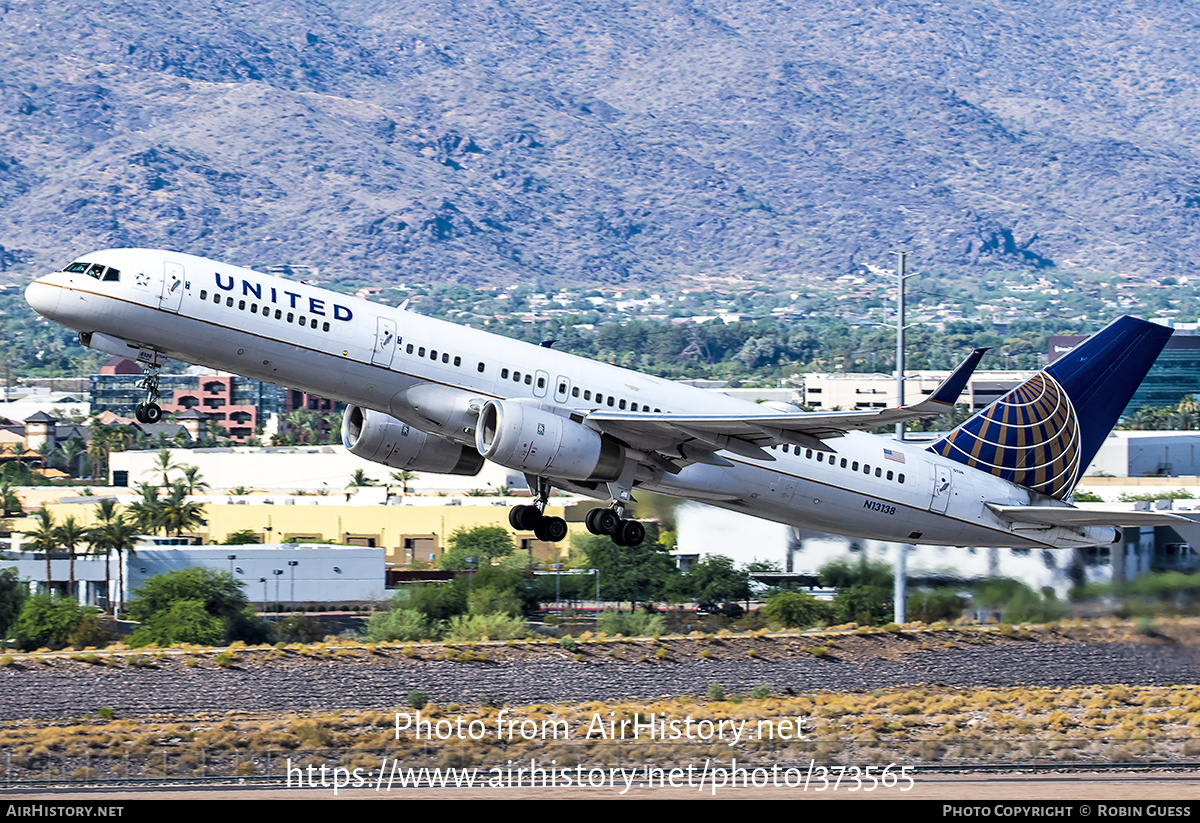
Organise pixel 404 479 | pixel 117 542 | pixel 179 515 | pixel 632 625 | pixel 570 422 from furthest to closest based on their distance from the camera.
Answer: pixel 404 479
pixel 179 515
pixel 117 542
pixel 632 625
pixel 570 422

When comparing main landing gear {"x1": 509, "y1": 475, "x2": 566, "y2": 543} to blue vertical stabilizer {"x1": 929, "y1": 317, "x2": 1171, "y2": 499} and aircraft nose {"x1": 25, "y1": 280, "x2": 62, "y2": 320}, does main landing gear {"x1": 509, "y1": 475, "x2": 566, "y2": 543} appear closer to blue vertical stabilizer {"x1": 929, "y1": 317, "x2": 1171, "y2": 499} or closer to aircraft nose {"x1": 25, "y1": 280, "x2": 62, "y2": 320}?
blue vertical stabilizer {"x1": 929, "y1": 317, "x2": 1171, "y2": 499}

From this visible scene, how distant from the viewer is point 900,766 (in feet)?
185

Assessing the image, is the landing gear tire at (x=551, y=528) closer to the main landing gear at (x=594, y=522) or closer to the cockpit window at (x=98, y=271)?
the main landing gear at (x=594, y=522)

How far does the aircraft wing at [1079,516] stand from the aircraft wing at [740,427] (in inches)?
290

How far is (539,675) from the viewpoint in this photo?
2891 inches

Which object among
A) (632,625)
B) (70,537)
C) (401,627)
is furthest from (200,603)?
(632,625)

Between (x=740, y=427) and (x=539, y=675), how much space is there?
3479 centimetres

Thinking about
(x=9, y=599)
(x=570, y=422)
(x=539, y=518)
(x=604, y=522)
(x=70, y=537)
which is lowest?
(x=9, y=599)

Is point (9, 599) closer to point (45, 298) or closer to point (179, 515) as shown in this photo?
point (179, 515)

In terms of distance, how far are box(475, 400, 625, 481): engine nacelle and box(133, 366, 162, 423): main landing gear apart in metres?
7.23

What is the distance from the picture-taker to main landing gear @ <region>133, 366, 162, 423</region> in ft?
133

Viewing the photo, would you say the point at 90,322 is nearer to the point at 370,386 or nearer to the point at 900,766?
the point at 370,386

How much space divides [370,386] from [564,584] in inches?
2050
